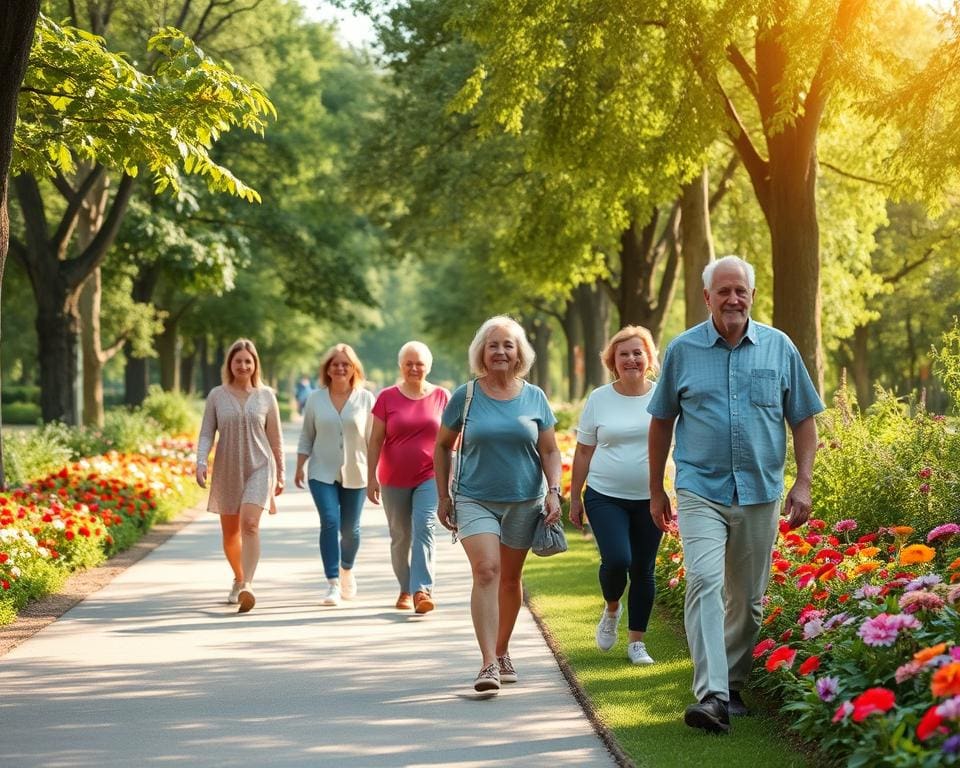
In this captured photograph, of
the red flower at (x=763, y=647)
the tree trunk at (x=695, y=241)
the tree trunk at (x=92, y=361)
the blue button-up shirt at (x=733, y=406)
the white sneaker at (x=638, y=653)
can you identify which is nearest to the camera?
the blue button-up shirt at (x=733, y=406)

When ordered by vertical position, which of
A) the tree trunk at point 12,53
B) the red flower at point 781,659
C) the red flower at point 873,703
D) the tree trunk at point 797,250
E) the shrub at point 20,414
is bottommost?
the shrub at point 20,414

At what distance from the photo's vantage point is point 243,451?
1048cm

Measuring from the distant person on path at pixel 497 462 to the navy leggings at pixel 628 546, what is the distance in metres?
0.65

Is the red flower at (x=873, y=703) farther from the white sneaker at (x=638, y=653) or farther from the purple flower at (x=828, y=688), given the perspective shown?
the white sneaker at (x=638, y=653)

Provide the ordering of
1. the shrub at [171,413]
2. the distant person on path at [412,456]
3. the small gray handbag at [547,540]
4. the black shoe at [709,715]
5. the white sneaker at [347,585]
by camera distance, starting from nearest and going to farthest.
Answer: the black shoe at [709,715], the small gray handbag at [547,540], the distant person on path at [412,456], the white sneaker at [347,585], the shrub at [171,413]

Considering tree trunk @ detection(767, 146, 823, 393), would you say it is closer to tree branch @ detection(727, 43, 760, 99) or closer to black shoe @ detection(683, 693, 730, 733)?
tree branch @ detection(727, 43, 760, 99)

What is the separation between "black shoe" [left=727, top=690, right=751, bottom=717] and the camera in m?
6.60

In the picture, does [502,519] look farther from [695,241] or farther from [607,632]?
[695,241]

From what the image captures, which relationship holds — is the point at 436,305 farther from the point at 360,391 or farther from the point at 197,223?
the point at 360,391

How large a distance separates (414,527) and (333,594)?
3.53ft

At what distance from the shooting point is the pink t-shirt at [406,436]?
10125 millimetres

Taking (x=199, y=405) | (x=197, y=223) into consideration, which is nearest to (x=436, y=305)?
(x=199, y=405)

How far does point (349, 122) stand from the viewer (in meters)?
40.9

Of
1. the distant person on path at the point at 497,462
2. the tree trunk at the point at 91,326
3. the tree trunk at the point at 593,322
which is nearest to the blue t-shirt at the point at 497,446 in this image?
the distant person on path at the point at 497,462
